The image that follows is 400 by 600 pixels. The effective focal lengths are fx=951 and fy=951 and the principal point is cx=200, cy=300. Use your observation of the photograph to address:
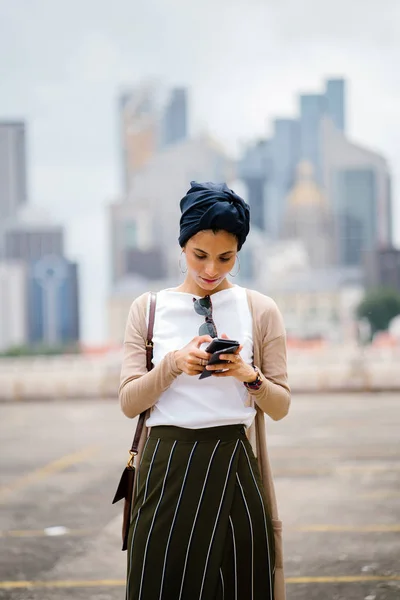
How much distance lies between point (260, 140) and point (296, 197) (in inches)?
1722

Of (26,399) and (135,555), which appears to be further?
(26,399)

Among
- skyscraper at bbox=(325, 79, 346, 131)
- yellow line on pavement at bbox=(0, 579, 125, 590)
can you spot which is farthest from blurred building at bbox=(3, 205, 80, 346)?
yellow line on pavement at bbox=(0, 579, 125, 590)

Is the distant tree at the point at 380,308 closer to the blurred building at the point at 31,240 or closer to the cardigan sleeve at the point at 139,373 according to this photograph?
the blurred building at the point at 31,240

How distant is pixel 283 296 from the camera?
399 ft

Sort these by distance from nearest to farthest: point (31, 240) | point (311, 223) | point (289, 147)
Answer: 1. point (311, 223)
2. point (289, 147)
3. point (31, 240)

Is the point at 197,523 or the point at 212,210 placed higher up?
the point at 212,210

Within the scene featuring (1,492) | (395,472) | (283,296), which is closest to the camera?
(1,492)

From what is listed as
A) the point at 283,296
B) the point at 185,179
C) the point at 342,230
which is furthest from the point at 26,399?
the point at 185,179

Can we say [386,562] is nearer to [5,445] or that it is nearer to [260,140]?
[5,445]

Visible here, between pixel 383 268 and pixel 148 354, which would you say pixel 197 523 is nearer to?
pixel 148 354

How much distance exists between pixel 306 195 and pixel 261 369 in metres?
146

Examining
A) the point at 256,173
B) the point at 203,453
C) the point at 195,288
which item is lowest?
the point at 203,453

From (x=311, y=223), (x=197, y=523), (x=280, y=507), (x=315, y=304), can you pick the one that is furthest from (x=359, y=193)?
(x=197, y=523)

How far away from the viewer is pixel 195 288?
2.85 meters
